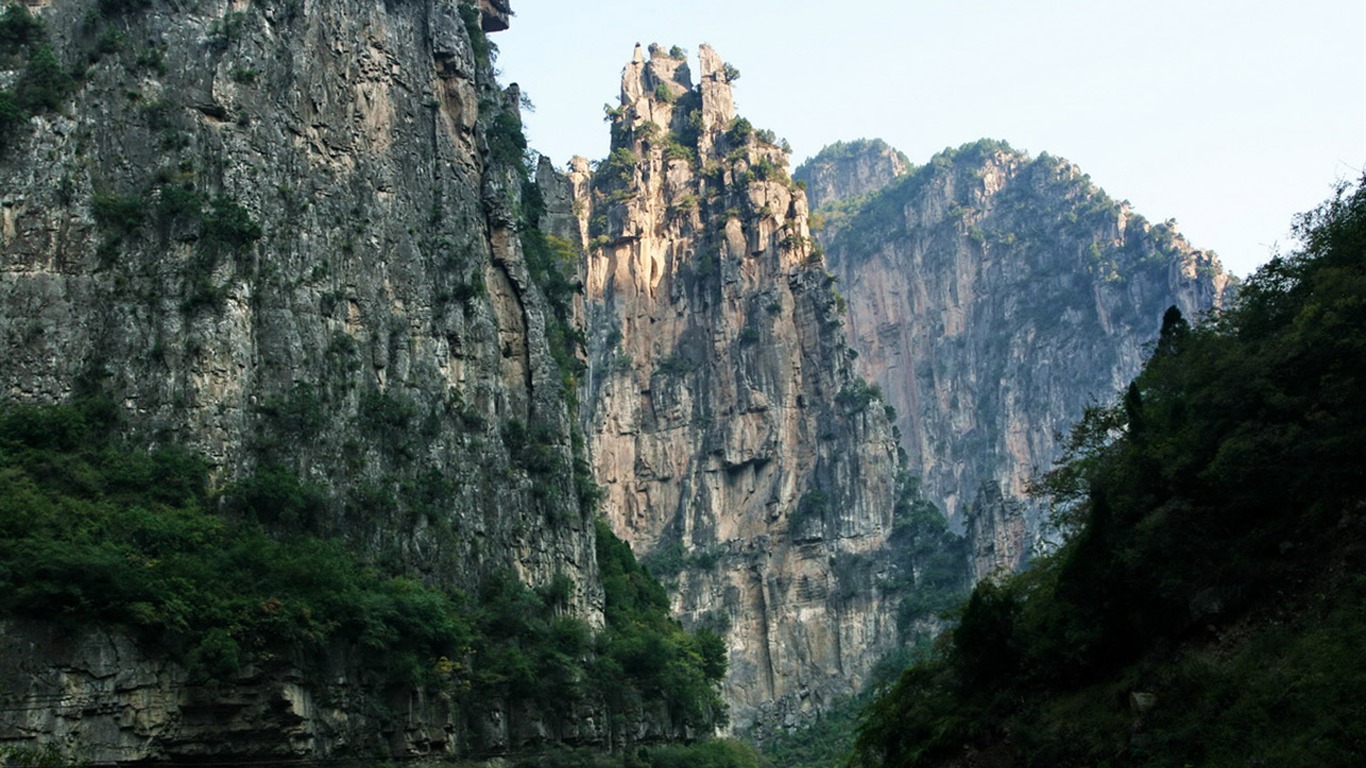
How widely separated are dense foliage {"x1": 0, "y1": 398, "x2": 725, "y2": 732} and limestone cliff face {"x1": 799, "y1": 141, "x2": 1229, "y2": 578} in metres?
83.9

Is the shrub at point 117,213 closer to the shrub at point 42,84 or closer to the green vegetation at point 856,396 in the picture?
the shrub at point 42,84

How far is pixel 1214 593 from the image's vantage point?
2355 cm

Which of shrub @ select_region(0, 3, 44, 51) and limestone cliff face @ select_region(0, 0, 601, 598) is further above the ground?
shrub @ select_region(0, 3, 44, 51)

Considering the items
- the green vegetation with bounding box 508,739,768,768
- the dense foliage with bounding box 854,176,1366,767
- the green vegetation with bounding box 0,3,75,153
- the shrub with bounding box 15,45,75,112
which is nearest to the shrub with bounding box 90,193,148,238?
the green vegetation with bounding box 0,3,75,153

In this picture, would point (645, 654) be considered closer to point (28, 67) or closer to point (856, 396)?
point (28, 67)

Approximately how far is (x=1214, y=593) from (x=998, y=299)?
124 metres

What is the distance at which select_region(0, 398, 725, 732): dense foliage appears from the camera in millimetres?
36875

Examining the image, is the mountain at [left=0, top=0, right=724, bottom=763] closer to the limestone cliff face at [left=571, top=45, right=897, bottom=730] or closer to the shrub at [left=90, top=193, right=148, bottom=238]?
the shrub at [left=90, top=193, right=148, bottom=238]

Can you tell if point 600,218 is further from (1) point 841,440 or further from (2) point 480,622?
(2) point 480,622

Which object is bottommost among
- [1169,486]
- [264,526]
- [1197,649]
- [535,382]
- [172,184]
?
[1197,649]

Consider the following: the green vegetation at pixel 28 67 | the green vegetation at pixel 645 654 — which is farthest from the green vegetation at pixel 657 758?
the green vegetation at pixel 28 67

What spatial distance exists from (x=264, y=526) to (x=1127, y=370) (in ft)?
337

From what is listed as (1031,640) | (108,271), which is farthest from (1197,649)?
(108,271)

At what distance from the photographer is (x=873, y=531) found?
9956cm
